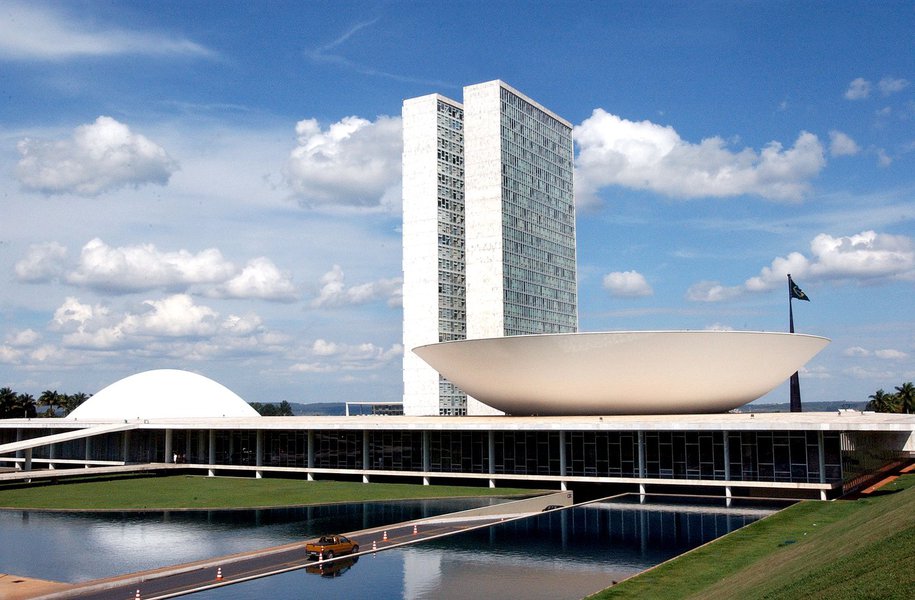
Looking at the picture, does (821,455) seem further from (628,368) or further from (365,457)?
(365,457)

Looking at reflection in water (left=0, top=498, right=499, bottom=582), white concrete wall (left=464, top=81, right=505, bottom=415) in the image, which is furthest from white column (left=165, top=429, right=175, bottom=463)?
white concrete wall (left=464, top=81, right=505, bottom=415)

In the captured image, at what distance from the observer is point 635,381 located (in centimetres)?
4759

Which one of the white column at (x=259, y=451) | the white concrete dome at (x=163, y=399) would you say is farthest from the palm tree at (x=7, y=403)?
the white column at (x=259, y=451)

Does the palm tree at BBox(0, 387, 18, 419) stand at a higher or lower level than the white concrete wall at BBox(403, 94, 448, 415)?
lower

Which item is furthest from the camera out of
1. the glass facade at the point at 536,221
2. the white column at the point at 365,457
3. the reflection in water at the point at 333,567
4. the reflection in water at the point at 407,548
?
the glass facade at the point at 536,221

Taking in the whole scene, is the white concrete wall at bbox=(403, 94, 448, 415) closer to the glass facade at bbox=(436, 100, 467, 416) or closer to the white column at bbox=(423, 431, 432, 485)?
the glass facade at bbox=(436, 100, 467, 416)

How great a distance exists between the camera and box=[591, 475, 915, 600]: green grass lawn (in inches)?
548

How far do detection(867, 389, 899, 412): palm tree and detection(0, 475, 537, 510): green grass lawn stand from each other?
6209 centimetres

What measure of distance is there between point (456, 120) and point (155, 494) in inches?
2455

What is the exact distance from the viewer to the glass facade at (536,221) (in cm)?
9494

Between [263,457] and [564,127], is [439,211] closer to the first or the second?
[564,127]

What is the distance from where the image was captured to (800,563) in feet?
63.1

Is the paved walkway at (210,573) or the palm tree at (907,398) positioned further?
the palm tree at (907,398)

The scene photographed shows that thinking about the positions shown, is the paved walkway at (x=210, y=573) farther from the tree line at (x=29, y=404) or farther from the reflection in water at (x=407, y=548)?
the tree line at (x=29, y=404)
